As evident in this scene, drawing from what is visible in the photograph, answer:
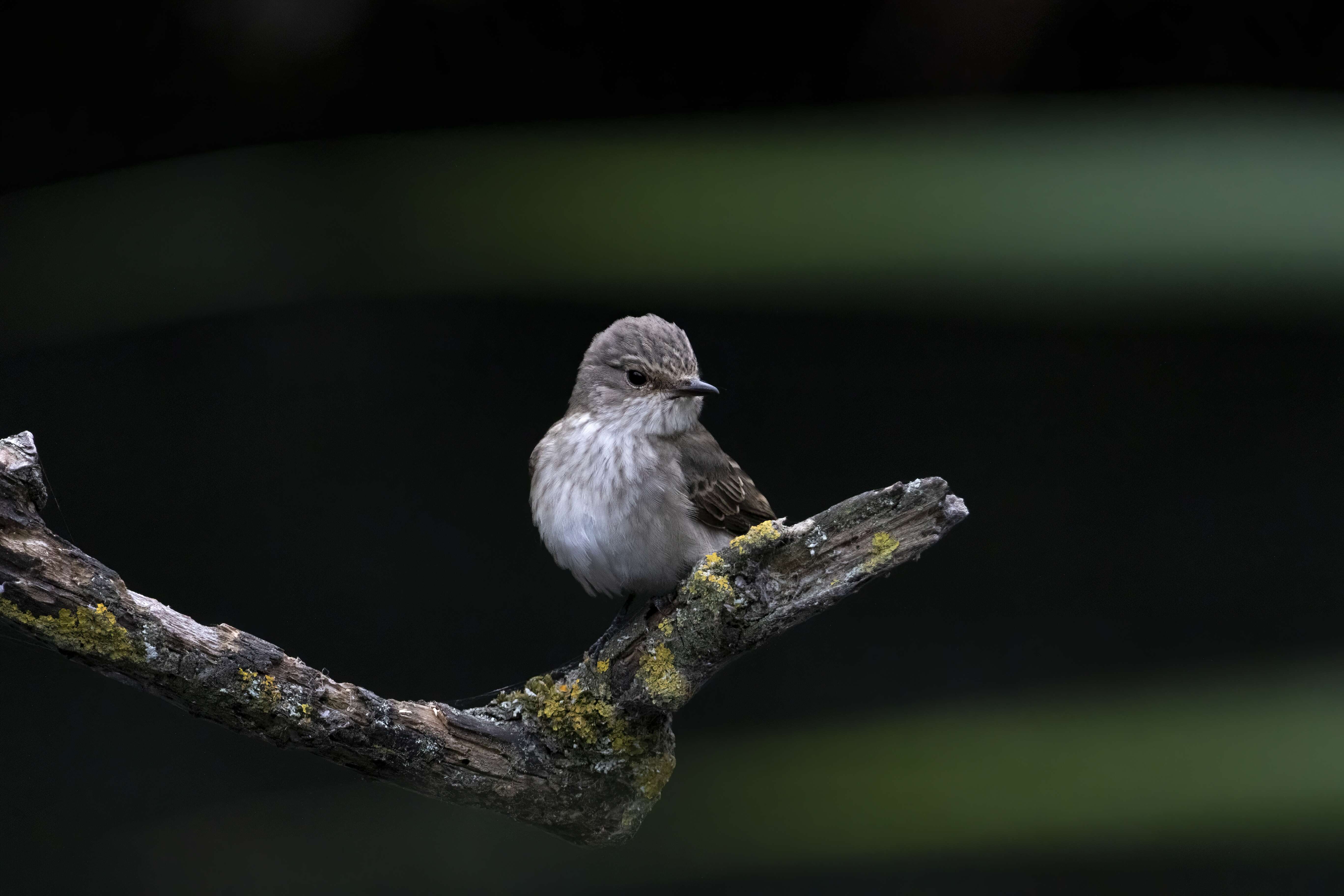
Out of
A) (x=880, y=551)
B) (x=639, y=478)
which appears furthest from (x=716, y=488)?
(x=880, y=551)

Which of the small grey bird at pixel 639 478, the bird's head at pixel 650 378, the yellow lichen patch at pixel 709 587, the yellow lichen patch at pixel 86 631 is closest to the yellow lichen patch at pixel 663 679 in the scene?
the yellow lichen patch at pixel 709 587

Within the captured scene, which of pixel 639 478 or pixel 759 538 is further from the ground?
pixel 639 478

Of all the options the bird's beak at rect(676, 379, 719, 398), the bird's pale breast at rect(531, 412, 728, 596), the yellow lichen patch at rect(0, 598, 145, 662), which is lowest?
the yellow lichen patch at rect(0, 598, 145, 662)

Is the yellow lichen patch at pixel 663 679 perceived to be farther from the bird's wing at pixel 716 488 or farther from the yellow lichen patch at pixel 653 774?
the bird's wing at pixel 716 488

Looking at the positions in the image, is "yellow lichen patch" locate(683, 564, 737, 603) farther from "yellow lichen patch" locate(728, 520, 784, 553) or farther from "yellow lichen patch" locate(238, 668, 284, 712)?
"yellow lichen patch" locate(238, 668, 284, 712)

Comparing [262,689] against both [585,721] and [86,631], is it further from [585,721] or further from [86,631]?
[585,721]

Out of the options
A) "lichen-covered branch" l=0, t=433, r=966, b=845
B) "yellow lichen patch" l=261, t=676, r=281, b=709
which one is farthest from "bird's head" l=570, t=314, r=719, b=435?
"yellow lichen patch" l=261, t=676, r=281, b=709

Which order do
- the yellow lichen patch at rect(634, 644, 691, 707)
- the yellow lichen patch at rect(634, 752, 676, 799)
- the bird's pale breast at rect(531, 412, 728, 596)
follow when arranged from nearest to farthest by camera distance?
the yellow lichen patch at rect(634, 644, 691, 707) < the yellow lichen patch at rect(634, 752, 676, 799) < the bird's pale breast at rect(531, 412, 728, 596)

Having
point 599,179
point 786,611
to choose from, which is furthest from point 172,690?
point 599,179
